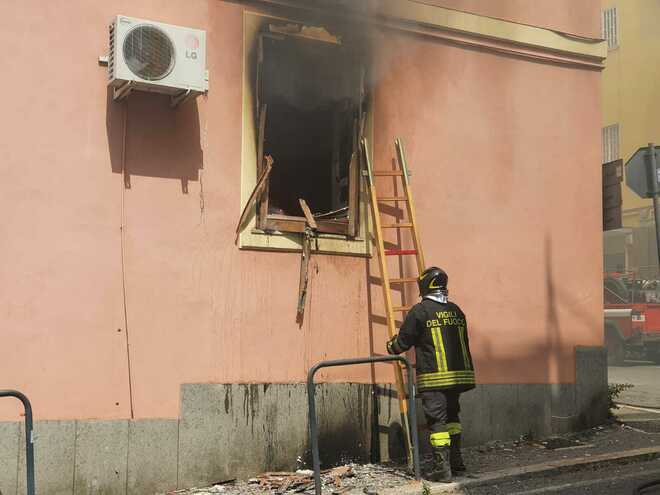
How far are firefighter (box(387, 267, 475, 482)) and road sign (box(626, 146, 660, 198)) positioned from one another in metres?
2.74

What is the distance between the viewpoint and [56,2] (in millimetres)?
5762

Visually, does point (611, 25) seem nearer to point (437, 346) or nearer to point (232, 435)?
point (437, 346)

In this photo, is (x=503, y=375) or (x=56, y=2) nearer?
(x=56, y=2)

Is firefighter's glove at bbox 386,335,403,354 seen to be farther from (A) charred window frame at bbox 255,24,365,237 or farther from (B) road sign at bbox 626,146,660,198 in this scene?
(B) road sign at bbox 626,146,660,198

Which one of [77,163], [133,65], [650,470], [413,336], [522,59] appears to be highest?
[522,59]

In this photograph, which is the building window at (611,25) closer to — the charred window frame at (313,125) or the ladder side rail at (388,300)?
the charred window frame at (313,125)

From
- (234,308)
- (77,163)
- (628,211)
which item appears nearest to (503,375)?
(234,308)

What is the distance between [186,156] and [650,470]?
14.7ft

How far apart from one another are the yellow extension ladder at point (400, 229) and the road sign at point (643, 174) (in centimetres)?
240

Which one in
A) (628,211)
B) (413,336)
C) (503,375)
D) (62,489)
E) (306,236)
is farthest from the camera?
(628,211)

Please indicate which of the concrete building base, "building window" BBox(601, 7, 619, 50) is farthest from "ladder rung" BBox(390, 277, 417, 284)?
"building window" BBox(601, 7, 619, 50)

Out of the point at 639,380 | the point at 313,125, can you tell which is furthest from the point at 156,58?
the point at 639,380

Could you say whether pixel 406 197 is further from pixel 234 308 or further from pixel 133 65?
pixel 133 65

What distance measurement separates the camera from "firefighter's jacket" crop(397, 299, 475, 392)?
598 cm
